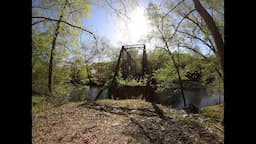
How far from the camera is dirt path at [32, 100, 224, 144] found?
2.85 m

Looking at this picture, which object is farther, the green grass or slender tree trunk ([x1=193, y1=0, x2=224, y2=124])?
the green grass

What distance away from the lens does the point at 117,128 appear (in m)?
3.33

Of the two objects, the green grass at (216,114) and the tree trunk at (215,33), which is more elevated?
the tree trunk at (215,33)

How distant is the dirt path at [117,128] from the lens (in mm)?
2846

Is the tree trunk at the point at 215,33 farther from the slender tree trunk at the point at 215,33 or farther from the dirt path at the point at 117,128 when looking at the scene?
the dirt path at the point at 117,128

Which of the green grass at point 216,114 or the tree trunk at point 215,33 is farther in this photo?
the green grass at point 216,114

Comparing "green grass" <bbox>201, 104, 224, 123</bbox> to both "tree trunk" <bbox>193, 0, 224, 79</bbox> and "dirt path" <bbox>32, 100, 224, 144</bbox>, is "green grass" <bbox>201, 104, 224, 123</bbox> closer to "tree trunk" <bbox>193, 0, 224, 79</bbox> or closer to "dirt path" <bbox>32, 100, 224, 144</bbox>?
"dirt path" <bbox>32, 100, 224, 144</bbox>

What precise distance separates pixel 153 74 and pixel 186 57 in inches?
65.9

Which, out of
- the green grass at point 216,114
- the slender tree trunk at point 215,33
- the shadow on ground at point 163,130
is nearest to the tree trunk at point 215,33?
the slender tree trunk at point 215,33

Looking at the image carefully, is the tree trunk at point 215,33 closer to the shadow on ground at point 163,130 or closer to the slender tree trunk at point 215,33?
the slender tree trunk at point 215,33

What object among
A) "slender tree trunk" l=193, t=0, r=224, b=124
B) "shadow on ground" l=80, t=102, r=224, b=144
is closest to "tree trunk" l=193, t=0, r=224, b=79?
"slender tree trunk" l=193, t=0, r=224, b=124

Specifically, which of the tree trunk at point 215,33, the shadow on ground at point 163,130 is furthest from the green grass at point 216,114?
the tree trunk at point 215,33
